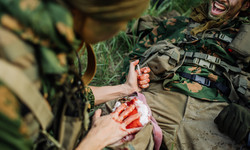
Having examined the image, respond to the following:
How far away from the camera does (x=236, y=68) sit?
7.44 ft

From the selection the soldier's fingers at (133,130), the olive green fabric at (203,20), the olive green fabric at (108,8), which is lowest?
the soldier's fingers at (133,130)

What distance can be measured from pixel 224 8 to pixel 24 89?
2.47 m

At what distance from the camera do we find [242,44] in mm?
2143

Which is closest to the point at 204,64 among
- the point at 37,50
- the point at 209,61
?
the point at 209,61

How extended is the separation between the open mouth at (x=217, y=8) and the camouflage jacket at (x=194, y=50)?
187mm

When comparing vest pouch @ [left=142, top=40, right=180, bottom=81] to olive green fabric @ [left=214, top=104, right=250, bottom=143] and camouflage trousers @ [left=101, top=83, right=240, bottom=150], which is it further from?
olive green fabric @ [left=214, top=104, right=250, bottom=143]

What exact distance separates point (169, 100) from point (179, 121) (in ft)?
0.91

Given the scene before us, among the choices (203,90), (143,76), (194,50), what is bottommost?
(203,90)

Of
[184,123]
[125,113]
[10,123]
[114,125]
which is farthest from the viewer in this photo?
[184,123]

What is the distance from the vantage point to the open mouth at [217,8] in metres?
2.35

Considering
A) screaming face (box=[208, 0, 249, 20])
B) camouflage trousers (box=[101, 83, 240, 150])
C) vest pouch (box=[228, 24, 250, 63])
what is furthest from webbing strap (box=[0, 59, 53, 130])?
screaming face (box=[208, 0, 249, 20])

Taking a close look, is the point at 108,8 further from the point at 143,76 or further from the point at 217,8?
the point at 217,8

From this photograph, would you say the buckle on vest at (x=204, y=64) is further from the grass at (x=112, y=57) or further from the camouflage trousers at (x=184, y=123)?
the grass at (x=112, y=57)

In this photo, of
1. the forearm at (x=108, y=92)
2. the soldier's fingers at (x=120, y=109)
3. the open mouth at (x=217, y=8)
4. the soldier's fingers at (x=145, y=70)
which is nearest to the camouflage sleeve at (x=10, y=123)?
the soldier's fingers at (x=120, y=109)
